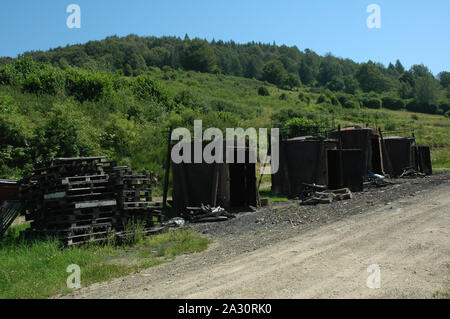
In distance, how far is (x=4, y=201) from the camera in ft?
32.5

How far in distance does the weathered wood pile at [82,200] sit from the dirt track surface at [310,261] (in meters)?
2.16

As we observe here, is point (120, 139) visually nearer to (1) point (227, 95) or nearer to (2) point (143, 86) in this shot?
(2) point (143, 86)

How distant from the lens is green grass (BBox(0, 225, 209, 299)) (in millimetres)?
6008

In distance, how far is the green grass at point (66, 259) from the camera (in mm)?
6008

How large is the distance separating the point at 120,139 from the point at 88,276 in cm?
1461

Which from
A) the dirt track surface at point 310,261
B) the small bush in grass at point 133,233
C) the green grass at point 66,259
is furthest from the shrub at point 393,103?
the small bush in grass at point 133,233

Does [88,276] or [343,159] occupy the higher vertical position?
[343,159]

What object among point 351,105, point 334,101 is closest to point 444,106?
point 351,105

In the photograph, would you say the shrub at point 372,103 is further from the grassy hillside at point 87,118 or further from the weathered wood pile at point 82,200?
the weathered wood pile at point 82,200

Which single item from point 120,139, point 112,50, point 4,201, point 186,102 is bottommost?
point 4,201

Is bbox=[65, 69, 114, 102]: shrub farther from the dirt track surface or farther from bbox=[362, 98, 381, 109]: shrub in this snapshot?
bbox=[362, 98, 381, 109]: shrub

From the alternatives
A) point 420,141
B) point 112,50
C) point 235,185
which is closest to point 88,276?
point 235,185

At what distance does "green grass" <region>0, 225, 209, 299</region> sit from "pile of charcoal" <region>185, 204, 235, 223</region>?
2.07m

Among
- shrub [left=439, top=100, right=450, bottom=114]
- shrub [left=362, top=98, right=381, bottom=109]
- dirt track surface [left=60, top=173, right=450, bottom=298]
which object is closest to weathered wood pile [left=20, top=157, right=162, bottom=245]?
dirt track surface [left=60, top=173, right=450, bottom=298]
